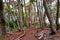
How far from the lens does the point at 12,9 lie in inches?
330

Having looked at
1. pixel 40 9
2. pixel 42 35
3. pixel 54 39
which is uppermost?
pixel 40 9

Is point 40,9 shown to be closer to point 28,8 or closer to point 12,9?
point 28,8

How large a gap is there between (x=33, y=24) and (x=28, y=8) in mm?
992

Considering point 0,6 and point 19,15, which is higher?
point 0,6

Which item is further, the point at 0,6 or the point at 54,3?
the point at 54,3

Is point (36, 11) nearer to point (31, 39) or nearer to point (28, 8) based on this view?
point (28, 8)

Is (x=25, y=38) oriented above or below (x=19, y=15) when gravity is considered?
below

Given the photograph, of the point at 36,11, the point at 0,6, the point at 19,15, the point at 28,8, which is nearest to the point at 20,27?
the point at 19,15

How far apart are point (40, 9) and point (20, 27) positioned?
187cm

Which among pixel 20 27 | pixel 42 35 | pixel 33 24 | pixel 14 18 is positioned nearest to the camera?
pixel 42 35

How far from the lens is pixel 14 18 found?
8.78 m

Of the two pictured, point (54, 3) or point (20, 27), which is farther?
point (54, 3)

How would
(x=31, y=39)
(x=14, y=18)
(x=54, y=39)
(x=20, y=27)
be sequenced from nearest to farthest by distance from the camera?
(x=31, y=39) < (x=54, y=39) < (x=20, y=27) < (x=14, y=18)

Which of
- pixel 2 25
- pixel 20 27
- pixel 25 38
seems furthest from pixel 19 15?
pixel 2 25
